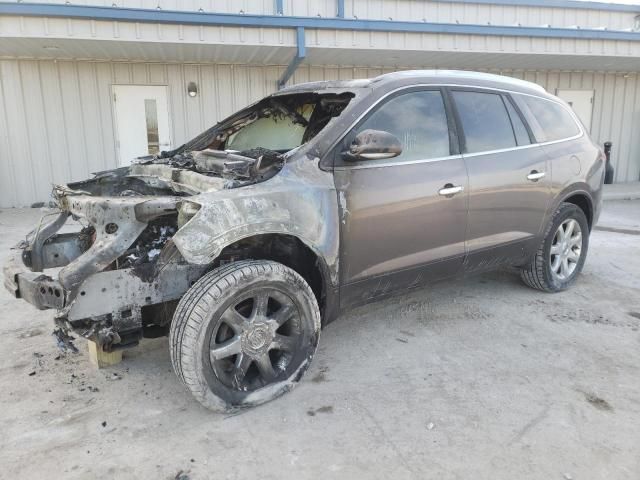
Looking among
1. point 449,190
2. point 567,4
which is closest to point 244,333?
point 449,190

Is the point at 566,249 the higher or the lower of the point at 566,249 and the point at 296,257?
the lower

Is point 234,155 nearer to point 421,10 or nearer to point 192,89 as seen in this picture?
point 192,89

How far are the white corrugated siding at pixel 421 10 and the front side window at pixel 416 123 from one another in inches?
337

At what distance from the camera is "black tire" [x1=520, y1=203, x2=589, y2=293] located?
4.64 metres

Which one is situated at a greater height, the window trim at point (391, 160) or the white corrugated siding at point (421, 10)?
the white corrugated siding at point (421, 10)

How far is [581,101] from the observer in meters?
13.4

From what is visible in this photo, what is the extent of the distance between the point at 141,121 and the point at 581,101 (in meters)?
10.8

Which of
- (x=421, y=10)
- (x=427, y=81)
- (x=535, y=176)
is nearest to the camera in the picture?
(x=427, y=81)

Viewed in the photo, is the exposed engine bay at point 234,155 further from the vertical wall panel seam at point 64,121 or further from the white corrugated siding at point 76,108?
the vertical wall panel seam at point 64,121

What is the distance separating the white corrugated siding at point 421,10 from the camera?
10.7m

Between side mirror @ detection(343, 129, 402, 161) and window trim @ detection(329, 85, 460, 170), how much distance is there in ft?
0.20

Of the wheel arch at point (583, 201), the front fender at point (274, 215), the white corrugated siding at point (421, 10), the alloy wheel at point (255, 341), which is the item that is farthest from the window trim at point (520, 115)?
the white corrugated siding at point (421, 10)

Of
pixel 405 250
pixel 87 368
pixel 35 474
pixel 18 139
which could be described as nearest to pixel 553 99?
pixel 405 250

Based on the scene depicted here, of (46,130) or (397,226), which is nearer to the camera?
(397,226)
